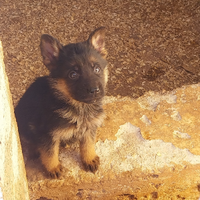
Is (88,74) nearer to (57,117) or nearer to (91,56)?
(91,56)

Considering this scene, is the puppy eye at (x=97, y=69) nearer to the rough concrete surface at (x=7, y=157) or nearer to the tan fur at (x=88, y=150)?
the tan fur at (x=88, y=150)

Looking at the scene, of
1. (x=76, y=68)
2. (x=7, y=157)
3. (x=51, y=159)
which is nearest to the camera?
(x=7, y=157)

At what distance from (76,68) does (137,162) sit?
1.37 metres

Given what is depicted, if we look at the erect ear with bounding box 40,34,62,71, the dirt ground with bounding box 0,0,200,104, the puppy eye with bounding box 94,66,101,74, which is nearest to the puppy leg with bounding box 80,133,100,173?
the puppy eye with bounding box 94,66,101,74

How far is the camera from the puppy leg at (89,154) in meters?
3.15

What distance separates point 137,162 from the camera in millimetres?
3283

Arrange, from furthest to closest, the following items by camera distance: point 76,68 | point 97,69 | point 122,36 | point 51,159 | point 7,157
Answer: point 122,36
point 51,159
point 97,69
point 76,68
point 7,157

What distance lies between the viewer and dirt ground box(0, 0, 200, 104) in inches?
193

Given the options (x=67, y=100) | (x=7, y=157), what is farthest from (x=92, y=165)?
(x=7, y=157)

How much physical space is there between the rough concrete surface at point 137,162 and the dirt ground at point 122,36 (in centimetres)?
91

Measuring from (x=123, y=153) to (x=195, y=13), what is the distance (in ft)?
14.1

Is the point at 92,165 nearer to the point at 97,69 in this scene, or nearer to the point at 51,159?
the point at 51,159

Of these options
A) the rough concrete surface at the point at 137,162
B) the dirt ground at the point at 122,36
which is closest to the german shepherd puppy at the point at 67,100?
the rough concrete surface at the point at 137,162

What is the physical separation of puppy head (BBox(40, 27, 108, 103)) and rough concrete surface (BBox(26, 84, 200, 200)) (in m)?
0.88
